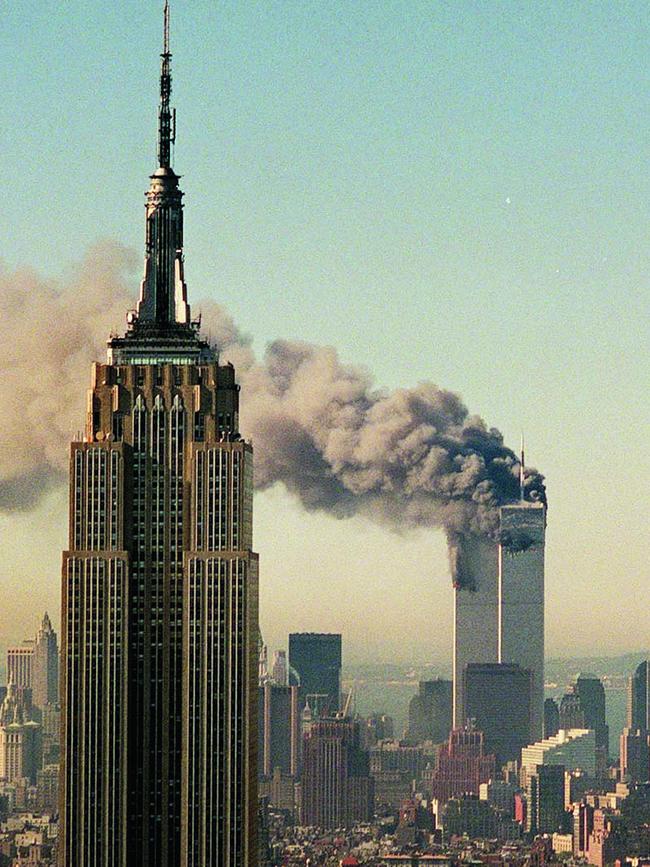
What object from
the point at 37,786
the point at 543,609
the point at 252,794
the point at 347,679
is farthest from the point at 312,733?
the point at 252,794

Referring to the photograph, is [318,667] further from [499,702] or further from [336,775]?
[499,702]

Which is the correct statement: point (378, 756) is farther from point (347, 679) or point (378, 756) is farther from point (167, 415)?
point (167, 415)

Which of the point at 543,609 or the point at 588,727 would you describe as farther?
the point at 588,727

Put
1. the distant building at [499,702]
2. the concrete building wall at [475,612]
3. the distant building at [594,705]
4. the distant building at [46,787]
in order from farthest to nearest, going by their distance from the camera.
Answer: the distant building at [499,702], the distant building at [594,705], the concrete building wall at [475,612], the distant building at [46,787]

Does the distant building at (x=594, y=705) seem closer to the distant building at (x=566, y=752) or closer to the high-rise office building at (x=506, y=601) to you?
the distant building at (x=566, y=752)

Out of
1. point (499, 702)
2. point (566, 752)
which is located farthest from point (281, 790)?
point (566, 752)

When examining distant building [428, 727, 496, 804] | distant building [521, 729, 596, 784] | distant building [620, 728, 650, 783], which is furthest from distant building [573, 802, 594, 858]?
distant building [521, 729, 596, 784]

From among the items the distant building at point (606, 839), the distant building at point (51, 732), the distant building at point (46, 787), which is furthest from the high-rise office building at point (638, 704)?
the distant building at point (51, 732)
